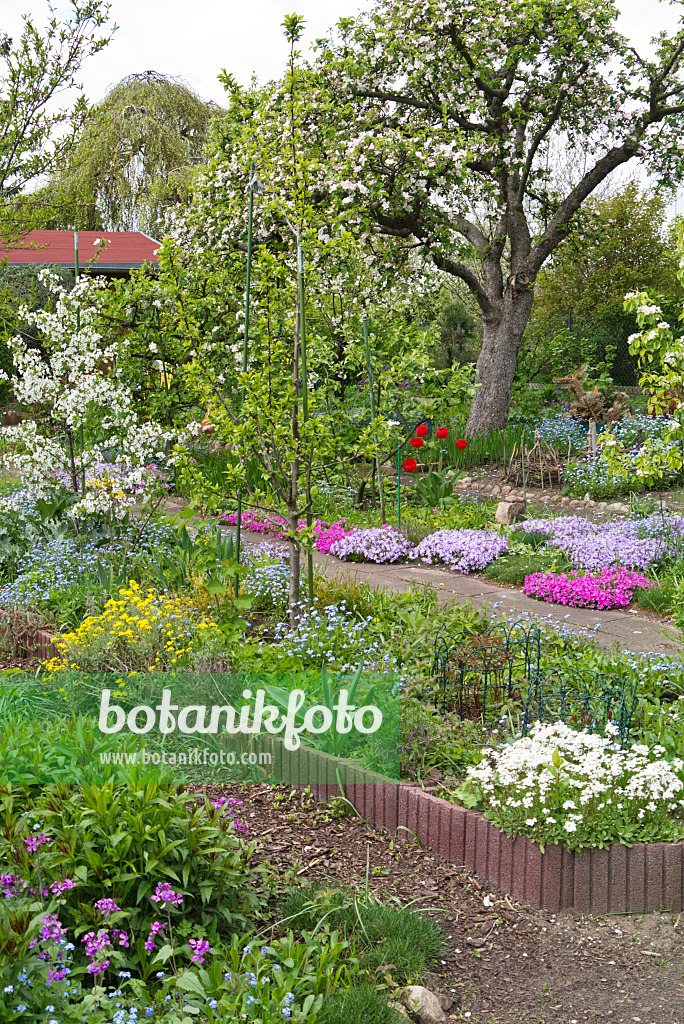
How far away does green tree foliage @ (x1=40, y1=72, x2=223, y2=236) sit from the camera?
20125mm

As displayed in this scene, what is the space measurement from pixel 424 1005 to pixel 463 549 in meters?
4.64

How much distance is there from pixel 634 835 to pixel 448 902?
2.13 feet

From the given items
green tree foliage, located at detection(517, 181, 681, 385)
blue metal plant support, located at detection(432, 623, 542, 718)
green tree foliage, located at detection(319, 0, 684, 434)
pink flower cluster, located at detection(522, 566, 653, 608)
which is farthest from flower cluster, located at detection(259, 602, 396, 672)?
green tree foliage, located at detection(517, 181, 681, 385)

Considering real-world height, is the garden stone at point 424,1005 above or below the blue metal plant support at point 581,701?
below

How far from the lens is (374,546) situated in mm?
6816

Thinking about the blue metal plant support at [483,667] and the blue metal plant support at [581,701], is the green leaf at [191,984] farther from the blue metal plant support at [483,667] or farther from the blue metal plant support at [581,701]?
the blue metal plant support at [483,667]

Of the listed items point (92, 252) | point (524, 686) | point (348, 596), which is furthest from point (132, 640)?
point (92, 252)

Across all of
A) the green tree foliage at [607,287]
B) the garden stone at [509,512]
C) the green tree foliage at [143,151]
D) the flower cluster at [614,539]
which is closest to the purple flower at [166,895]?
the flower cluster at [614,539]

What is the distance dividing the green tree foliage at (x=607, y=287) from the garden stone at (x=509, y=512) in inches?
235

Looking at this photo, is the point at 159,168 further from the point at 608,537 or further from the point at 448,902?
the point at 448,902

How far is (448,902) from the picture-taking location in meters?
2.79

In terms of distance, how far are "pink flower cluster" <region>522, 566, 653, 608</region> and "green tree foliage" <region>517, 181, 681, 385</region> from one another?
312 inches

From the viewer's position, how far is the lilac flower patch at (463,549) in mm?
6574

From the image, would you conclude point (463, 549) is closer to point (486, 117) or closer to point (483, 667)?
point (483, 667)
